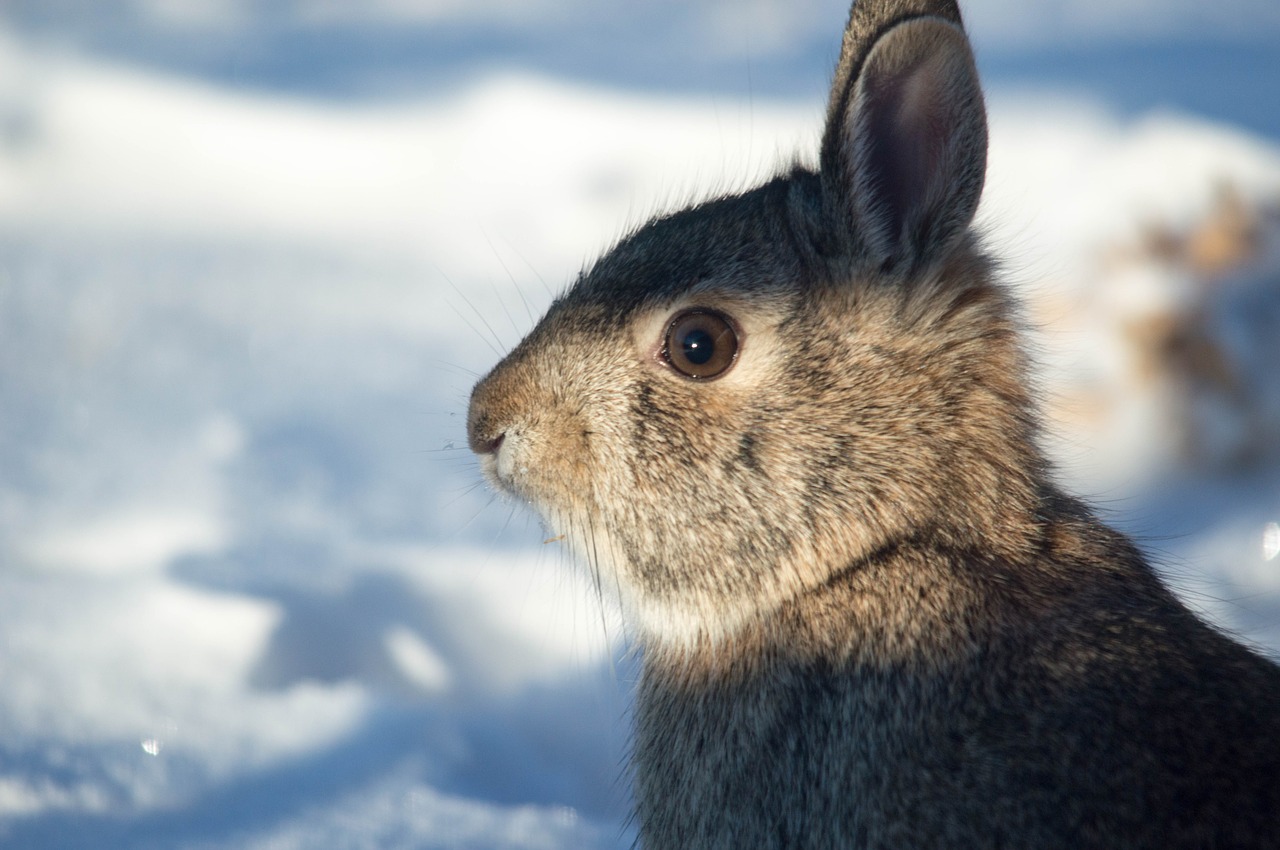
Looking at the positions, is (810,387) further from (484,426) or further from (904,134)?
(484,426)

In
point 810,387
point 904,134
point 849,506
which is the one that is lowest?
point 849,506

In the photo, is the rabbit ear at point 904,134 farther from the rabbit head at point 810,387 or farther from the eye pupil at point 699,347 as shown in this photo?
the eye pupil at point 699,347

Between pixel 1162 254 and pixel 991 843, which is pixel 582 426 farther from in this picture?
pixel 1162 254

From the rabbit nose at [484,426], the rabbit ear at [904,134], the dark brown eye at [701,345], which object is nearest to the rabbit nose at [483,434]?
the rabbit nose at [484,426]

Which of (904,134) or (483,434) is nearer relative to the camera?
(904,134)

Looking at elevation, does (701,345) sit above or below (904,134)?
below

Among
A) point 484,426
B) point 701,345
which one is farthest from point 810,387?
point 484,426

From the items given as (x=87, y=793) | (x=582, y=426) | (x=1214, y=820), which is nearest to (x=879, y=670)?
(x=1214, y=820)
